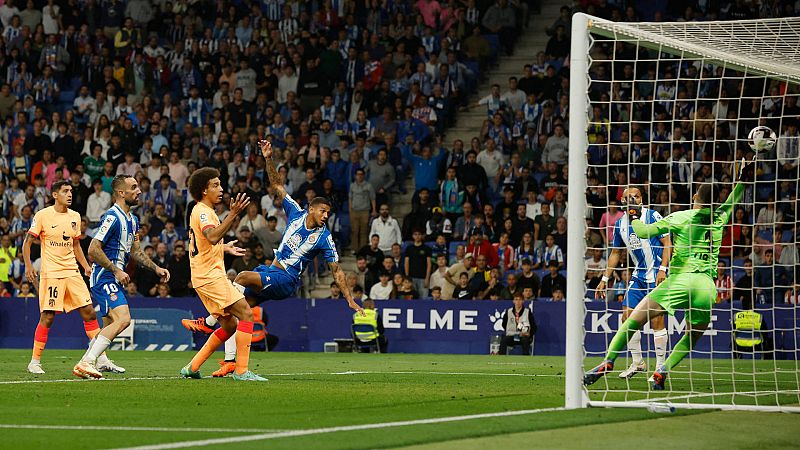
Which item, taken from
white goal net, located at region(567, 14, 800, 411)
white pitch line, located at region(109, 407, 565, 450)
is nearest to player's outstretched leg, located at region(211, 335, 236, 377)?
white goal net, located at region(567, 14, 800, 411)

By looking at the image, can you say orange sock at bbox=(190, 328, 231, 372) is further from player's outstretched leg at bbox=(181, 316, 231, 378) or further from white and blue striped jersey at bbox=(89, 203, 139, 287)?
white and blue striped jersey at bbox=(89, 203, 139, 287)

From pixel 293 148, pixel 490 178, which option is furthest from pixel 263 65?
pixel 490 178

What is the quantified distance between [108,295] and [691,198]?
746 cm

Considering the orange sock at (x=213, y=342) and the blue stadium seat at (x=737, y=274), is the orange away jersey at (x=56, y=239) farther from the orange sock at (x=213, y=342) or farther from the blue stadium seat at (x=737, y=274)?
the blue stadium seat at (x=737, y=274)

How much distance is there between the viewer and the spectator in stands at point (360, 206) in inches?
1070


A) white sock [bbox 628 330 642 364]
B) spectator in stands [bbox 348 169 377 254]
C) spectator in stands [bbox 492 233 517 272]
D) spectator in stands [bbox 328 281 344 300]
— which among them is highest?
spectator in stands [bbox 348 169 377 254]

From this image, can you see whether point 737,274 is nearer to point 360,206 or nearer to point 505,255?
point 505,255

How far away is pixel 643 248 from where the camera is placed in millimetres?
15578

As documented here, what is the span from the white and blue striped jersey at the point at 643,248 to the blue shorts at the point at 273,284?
13.2 feet

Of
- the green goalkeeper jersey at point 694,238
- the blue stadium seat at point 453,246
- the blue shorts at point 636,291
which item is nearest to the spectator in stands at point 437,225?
the blue stadium seat at point 453,246

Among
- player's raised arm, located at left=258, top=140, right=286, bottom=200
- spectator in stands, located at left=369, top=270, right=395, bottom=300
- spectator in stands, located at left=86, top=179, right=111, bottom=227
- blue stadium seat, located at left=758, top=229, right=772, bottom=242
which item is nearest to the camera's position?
player's raised arm, located at left=258, top=140, right=286, bottom=200

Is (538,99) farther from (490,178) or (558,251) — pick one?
(558,251)

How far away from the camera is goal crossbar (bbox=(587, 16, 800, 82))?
11438 mm

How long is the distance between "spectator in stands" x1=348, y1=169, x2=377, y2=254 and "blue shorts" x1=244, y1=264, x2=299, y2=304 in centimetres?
1247
